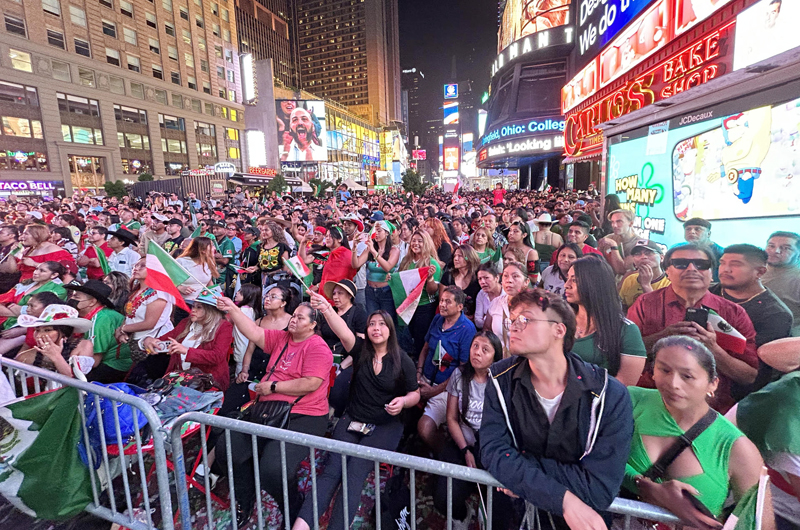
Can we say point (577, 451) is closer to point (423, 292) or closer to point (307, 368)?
point (307, 368)

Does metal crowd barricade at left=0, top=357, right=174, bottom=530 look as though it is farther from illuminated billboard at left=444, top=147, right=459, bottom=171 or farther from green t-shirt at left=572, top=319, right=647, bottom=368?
illuminated billboard at left=444, top=147, right=459, bottom=171

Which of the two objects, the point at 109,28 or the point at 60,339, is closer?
the point at 60,339

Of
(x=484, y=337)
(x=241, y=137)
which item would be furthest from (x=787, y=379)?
(x=241, y=137)

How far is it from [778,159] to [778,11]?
5.82 feet

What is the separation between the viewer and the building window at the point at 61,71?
34312 millimetres

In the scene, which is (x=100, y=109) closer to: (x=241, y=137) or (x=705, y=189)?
(x=241, y=137)

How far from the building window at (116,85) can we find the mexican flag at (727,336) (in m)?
52.2

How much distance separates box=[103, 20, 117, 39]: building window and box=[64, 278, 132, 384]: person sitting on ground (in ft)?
166

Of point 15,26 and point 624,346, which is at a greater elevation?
point 15,26

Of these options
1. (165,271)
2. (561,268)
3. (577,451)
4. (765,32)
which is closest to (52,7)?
(165,271)

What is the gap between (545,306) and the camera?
2104mm

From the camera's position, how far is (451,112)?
104 meters

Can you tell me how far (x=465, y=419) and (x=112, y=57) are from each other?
53.3 m

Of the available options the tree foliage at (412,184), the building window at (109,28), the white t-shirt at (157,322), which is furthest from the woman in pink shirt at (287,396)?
the building window at (109,28)
